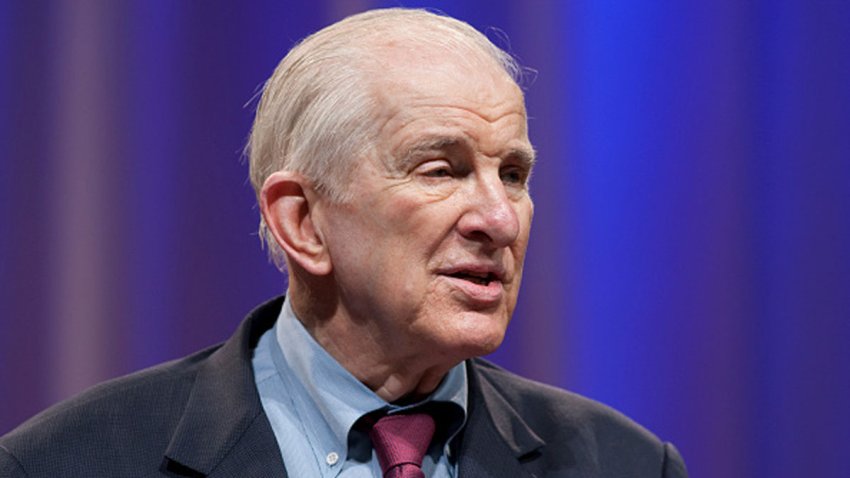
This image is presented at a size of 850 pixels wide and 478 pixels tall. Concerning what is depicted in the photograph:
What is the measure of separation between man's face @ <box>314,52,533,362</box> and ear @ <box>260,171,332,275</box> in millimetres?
34

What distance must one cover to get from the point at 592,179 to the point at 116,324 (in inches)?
43.2

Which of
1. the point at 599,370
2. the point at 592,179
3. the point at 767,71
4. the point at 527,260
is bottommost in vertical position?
the point at 599,370

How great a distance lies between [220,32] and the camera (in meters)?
2.88

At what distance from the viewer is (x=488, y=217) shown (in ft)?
6.70

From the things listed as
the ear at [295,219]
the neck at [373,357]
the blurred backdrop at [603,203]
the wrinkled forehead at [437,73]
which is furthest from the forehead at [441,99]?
the blurred backdrop at [603,203]

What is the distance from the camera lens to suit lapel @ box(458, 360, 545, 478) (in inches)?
86.9

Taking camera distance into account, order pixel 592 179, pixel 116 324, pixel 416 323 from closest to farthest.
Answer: pixel 416 323 → pixel 116 324 → pixel 592 179

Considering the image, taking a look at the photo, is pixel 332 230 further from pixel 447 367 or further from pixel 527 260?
pixel 527 260

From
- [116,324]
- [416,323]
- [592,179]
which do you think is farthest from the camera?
[592,179]

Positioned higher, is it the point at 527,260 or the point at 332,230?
the point at 332,230

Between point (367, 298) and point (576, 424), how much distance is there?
522 mm

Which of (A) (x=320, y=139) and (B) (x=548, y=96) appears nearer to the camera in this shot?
(A) (x=320, y=139)

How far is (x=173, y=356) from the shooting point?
2887 millimetres

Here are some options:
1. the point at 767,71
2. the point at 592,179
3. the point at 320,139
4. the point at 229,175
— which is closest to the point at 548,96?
the point at 592,179
